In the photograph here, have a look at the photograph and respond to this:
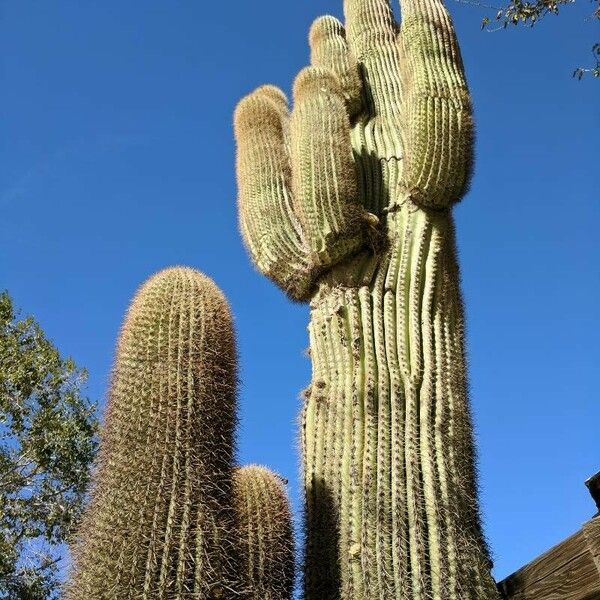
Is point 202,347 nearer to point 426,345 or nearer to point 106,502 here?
point 106,502

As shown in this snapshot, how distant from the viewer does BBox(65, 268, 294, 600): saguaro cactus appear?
2.13m

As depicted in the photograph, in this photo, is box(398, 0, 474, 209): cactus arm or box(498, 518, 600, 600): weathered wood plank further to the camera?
box(398, 0, 474, 209): cactus arm

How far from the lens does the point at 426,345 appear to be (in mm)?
3463

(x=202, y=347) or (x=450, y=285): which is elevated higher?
(x=450, y=285)

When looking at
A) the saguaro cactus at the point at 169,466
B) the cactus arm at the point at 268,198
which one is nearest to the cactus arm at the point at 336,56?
the cactus arm at the point at 268,198

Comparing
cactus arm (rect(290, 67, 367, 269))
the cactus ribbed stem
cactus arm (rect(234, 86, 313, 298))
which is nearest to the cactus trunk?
cactus arm (rect(290, 67, 367, 269))

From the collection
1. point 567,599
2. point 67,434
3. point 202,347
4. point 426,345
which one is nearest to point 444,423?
point 426,345

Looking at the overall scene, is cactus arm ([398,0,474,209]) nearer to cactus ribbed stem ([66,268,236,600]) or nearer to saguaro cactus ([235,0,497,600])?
saguaro cactus ([235,0,497,600])

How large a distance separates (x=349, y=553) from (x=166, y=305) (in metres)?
1.26

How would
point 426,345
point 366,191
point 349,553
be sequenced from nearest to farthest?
point 349,553
point 426,345
point 366,191

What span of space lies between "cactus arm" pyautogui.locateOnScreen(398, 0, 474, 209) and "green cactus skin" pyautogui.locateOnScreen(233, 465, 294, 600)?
1892 millimetres

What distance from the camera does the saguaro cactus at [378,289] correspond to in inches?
114

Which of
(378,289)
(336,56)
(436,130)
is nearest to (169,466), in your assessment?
(378,289)

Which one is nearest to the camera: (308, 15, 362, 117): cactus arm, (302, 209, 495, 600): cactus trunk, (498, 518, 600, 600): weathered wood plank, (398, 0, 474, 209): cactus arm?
(498, 518, 600, 600): weathered wood plank
